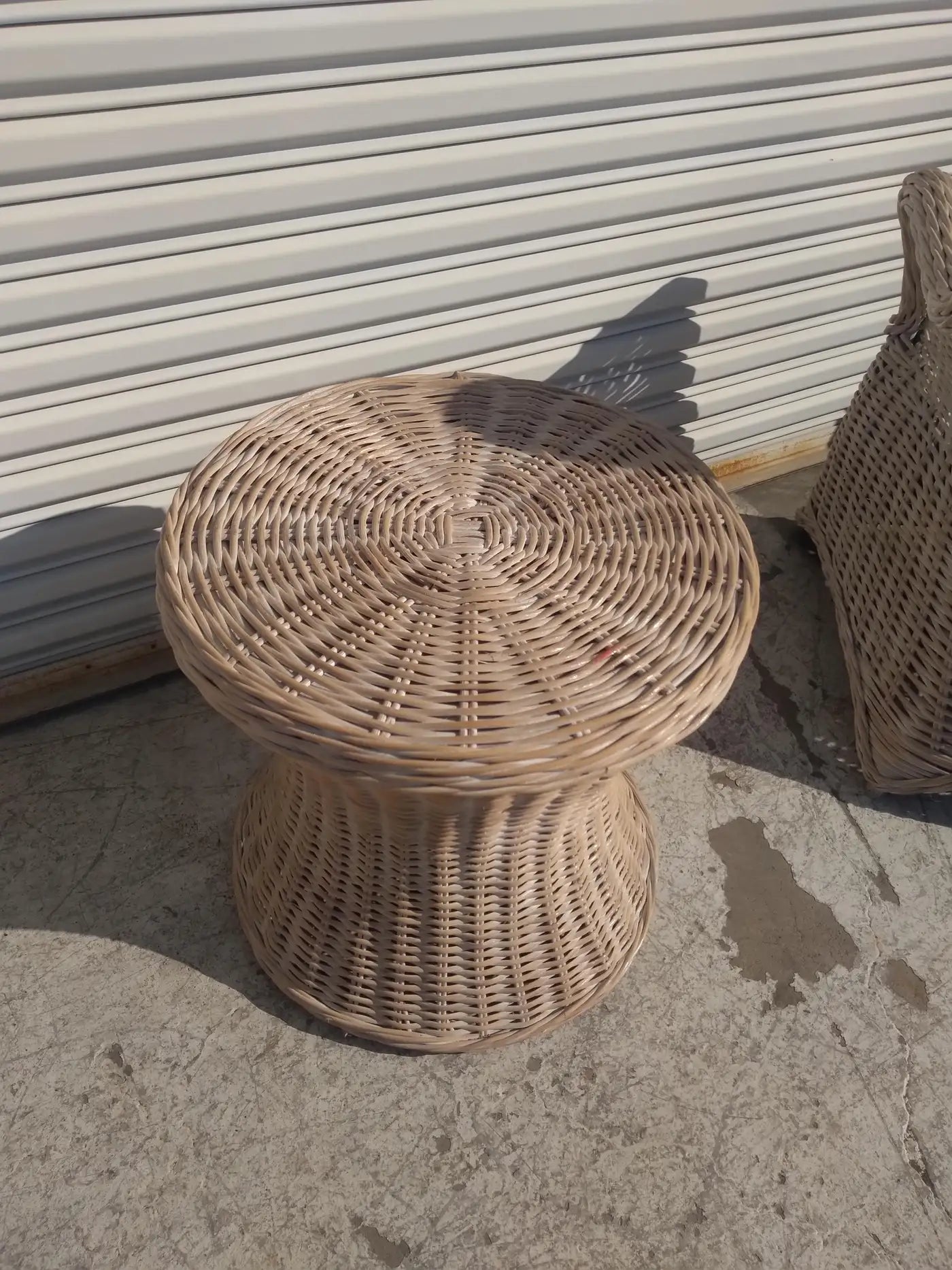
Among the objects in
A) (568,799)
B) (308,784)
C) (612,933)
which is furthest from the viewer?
(612,933)

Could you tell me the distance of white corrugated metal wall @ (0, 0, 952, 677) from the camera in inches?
58.6

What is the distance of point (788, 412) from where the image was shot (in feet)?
8.53

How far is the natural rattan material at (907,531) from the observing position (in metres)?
1.80

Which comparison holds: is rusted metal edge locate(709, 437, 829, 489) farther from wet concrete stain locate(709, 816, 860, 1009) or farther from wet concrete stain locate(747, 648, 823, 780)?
wet concrete stain locate(709, 816, 860, 1009)

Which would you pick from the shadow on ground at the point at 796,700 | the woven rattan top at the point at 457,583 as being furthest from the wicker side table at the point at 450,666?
the shadow on ground at the point at 796,700

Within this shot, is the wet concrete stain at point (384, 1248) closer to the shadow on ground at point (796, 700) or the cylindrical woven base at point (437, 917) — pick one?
the cylindrical woven base at point (437, 917)

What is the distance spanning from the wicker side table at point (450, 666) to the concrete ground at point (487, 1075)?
0.30 feet

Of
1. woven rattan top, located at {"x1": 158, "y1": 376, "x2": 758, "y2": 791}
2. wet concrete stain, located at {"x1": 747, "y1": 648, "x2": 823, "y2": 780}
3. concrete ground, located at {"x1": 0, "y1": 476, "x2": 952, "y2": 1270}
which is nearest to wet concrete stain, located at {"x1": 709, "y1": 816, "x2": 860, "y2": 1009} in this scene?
concrete ground, located at {"x1": 0, "y1": 476, "x2": 952, "y2": 1270}

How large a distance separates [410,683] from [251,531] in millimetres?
352

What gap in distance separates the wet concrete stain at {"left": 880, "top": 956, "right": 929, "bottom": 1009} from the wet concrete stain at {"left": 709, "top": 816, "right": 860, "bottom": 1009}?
0.06m

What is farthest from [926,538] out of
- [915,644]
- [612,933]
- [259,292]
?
[259,292]

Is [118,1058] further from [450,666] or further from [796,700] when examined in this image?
[796,700]

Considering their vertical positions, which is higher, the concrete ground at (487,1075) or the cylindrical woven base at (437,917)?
the cylindrical woven base at (437,917)

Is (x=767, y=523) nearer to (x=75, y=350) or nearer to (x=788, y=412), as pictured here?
(x=788, y=412)
